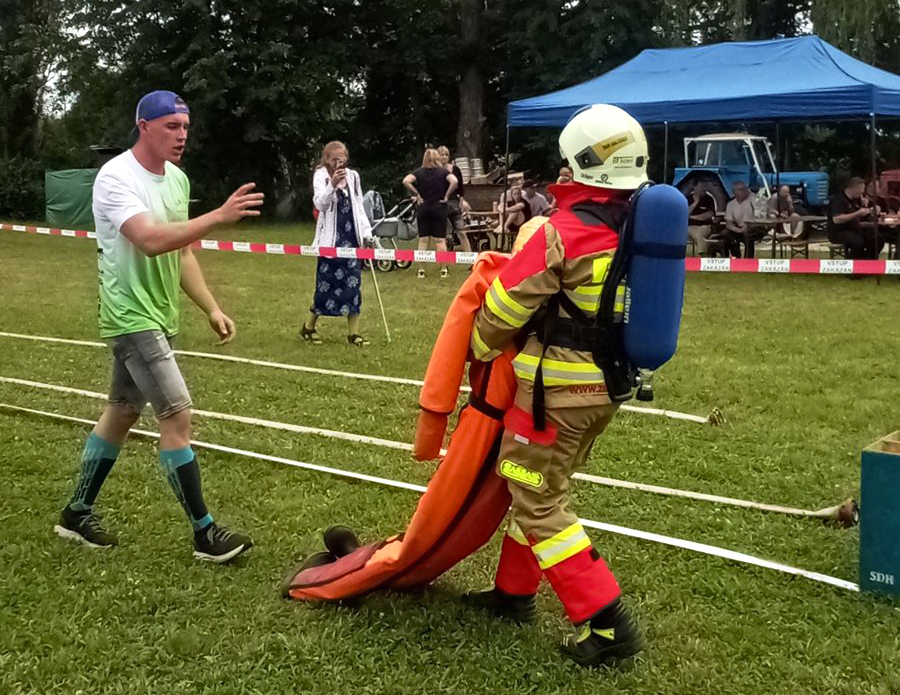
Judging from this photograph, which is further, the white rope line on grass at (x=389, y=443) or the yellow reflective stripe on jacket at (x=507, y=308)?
the white rope line on grass at (x=389, y=443)

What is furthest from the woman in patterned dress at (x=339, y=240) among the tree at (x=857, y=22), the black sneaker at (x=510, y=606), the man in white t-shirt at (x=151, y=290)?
the tree at (x=857, y=22)

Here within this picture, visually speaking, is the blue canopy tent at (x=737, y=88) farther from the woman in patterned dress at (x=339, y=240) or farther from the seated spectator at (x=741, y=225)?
the woman in patterned dress at (x=339, y=240)

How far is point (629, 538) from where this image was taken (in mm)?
4504

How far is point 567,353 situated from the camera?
3.24m

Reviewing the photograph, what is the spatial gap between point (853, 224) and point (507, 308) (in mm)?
12686

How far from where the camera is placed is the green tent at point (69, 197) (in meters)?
29.4

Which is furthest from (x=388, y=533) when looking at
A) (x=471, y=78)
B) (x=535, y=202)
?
(x=471, y=78)

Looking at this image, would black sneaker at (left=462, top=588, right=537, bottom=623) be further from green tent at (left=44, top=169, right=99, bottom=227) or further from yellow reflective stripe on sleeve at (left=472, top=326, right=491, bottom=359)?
green tent at (left=44, top=169, right=99, bottom=227)

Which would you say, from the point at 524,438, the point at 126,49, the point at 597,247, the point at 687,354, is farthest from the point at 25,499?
the point at 126,49

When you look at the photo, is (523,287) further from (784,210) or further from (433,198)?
(784,210)

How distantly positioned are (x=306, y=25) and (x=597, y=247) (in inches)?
1314

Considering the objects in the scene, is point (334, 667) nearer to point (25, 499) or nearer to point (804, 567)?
point (804, 567)

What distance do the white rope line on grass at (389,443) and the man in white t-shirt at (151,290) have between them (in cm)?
122

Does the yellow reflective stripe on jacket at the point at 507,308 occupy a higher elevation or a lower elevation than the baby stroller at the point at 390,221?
higher
